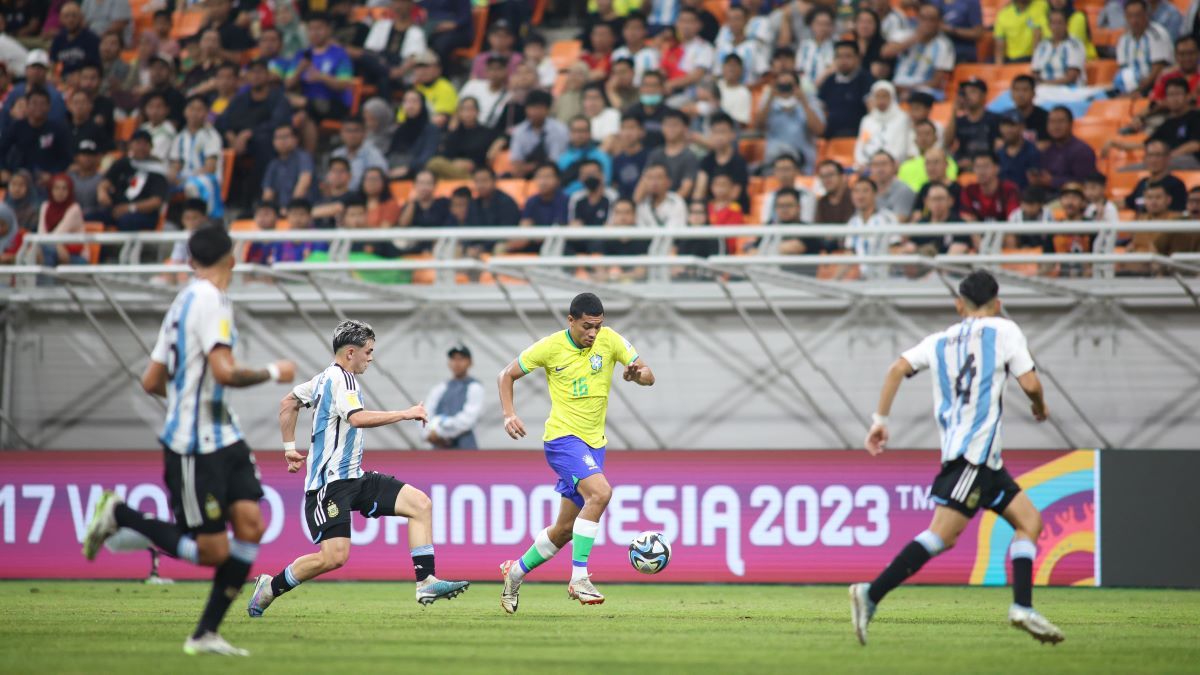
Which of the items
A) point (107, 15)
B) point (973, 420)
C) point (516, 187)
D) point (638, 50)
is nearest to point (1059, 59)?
point (638, 50)

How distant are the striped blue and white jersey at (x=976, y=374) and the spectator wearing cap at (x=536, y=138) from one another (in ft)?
35.0

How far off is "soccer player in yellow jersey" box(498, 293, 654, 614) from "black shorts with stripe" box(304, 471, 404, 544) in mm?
1024

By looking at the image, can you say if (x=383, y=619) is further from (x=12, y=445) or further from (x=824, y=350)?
(x=12, y=445)

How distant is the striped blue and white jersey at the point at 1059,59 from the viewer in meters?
18.3

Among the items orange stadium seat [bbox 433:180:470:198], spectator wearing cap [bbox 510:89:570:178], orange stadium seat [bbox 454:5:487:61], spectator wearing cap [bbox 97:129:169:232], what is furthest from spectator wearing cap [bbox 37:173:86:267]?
orange stadium seat [bbox 454:5:487:61]

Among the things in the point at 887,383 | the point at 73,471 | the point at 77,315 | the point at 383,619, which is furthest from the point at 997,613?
the point at 77,315

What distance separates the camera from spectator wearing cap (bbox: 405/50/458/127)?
67.2 ft

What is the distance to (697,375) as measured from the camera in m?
16.1

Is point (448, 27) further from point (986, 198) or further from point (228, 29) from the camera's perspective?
point (986, 198)

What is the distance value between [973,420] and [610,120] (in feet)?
36.4

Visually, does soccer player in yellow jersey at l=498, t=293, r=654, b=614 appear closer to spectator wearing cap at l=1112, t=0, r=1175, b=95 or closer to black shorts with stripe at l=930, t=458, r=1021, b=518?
black shorts with stripe at l=930, t=458, r=1021, b=518

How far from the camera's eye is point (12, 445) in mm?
16953

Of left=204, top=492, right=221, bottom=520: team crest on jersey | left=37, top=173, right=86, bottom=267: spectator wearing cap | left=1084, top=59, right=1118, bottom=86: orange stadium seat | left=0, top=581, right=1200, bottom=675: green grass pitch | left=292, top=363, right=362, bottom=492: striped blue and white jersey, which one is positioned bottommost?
left=0, top=581, right=1200, bottom=675: green grass pitch

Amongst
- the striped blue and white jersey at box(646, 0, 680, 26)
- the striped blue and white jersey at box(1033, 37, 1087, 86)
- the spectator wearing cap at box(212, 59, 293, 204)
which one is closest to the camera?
the striped blue and white jersey at box(1033, 37, 1087, 86)
